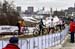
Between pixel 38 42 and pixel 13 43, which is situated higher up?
pixel 13 43

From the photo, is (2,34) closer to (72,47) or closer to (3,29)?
(3,29)

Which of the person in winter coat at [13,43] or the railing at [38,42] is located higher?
the person in winter coat at [13,43]

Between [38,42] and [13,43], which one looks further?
[38,42]

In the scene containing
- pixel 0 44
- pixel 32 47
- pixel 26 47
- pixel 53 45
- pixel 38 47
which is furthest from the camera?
pixel 53 45

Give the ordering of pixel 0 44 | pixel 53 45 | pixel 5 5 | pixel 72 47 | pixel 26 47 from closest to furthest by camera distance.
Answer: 1. pixel 0 44
2. pixel 26 47
3. pixel 53 45
4. pixel 72 47
5. pixel 5 5

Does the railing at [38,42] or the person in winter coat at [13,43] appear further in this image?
the railing at [38,42]

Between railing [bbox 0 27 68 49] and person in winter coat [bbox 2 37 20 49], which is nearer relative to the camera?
person in winter coat [bbox 2 37 20 49]

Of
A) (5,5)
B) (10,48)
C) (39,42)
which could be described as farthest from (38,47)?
(5,5)

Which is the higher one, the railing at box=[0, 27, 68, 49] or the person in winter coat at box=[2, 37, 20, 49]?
the person in winter coat at box=[2, 37, 20, 49]

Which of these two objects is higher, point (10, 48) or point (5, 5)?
point (10, 48)

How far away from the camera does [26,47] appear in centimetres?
1335

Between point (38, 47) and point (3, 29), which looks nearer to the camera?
point (38, 47)

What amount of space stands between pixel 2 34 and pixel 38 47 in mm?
15004

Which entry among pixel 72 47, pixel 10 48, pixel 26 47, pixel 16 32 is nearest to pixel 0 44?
pixel 26 47
